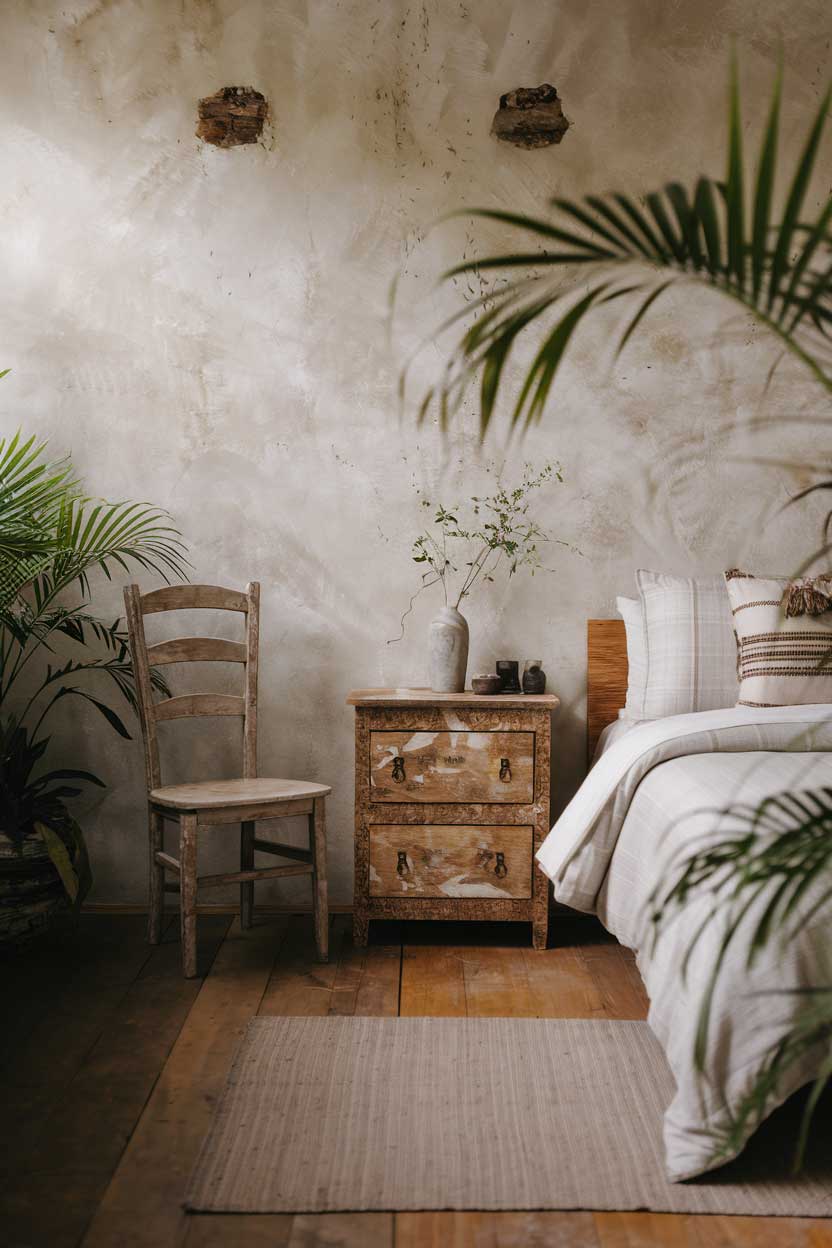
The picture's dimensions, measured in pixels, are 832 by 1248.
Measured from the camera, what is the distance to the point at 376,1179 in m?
1.75

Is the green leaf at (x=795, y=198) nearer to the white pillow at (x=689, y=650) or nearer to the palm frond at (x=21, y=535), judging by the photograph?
the white pillow at (x=689, y=650)

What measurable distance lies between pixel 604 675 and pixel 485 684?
1.58ft

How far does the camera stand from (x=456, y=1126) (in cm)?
192

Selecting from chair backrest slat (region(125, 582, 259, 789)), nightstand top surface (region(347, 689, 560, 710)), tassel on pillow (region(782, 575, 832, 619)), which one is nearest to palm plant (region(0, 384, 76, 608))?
chair backrest slat (region(125, 582, 259, 789))

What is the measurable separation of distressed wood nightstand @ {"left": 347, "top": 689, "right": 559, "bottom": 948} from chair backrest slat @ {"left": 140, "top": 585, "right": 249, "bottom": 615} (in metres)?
0.56

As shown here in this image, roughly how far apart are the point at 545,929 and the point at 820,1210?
4.34ft

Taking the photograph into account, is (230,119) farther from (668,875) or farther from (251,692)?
(668,875)

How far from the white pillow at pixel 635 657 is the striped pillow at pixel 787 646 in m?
0.31

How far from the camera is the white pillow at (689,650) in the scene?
2.97 m

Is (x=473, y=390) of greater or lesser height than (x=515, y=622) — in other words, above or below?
above

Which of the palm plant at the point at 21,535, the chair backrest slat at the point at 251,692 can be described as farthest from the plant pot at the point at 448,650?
the palm plant at the point at 21,535

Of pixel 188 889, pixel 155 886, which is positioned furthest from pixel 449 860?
pixel 155 886

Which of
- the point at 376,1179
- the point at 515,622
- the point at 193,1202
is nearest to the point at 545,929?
the point at 515,622

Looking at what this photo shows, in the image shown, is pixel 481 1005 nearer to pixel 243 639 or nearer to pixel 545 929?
pixel 545 929
